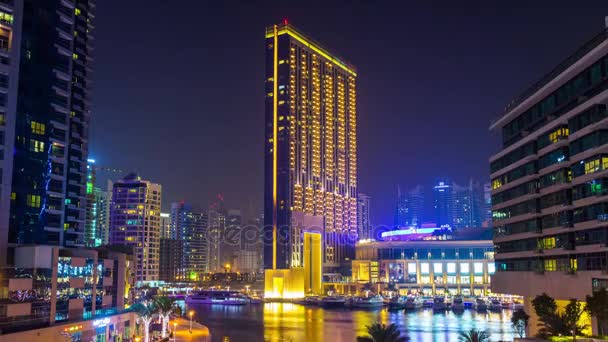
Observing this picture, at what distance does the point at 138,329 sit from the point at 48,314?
2801 cm

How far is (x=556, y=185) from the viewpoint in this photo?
6656 cm

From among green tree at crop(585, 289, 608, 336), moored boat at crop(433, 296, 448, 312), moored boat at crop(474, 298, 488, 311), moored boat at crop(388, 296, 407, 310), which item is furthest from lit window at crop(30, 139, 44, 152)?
moored boat at crop(474, 298, 488, 311)

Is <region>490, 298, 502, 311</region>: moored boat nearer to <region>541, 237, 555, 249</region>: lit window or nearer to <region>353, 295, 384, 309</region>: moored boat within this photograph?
Result: <region>353, 295, 384, 309</region>: moored boat

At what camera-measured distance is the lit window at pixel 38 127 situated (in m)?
77.6

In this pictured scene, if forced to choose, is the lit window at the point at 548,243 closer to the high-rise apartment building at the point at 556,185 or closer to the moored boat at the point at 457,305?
the high-rise apartment building at the point at 556,185

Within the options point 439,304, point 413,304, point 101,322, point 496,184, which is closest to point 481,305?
point 439,304

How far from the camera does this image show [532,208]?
7375cm

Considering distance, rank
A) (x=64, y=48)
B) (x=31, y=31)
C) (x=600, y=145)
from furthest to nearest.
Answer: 1. (x=64, y=48)
2. (x=31, y=31)
3. (x=600, y=145)

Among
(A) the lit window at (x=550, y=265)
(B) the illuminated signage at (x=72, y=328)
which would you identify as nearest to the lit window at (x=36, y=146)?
(B) the illuminated signage at (x=72, y=328)

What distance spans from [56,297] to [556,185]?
182 ft

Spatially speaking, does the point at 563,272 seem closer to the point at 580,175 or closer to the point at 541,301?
the point at 541,301

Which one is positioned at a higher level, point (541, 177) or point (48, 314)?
point (541, 177)

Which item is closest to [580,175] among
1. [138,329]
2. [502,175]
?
[502,175]

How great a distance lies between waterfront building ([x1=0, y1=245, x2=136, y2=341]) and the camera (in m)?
59.7
